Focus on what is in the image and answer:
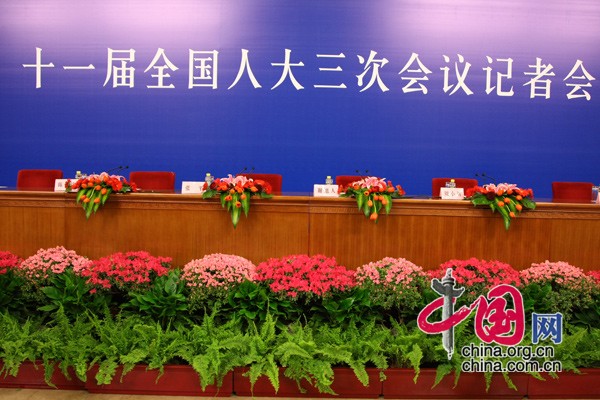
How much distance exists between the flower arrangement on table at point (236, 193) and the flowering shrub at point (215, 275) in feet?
1.05

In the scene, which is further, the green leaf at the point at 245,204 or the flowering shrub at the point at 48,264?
the green leaf at the point at 245,204

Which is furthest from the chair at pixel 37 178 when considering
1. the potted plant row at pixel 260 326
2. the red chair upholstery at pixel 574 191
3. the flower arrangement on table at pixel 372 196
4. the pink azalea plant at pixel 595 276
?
the red chair upholstery at pixel 574 191

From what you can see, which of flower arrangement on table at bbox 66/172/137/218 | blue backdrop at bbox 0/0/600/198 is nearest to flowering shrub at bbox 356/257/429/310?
flower arrangement on table at bbox 66/172/137/218

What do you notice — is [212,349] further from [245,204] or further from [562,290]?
[562,290]

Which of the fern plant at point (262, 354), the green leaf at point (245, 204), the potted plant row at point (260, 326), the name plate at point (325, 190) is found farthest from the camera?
the name plate at point (325, 190)

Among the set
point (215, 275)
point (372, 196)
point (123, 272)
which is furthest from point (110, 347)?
point (372, 196)

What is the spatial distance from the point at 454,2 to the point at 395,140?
Result: 1.62 meters

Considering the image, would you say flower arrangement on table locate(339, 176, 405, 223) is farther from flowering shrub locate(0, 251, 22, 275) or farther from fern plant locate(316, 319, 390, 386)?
flowering shrub locate(0, 251, 22, 275)

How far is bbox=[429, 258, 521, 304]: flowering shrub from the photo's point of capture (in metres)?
2.74

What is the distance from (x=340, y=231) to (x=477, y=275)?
81 centimetres

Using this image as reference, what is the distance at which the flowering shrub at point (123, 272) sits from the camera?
269 cm

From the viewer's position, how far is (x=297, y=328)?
8.25ft

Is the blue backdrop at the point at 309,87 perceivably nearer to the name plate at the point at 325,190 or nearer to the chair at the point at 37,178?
the chair at the point at 37,178

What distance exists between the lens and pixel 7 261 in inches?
114
